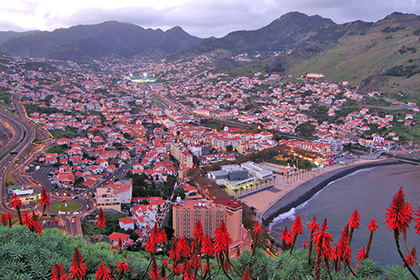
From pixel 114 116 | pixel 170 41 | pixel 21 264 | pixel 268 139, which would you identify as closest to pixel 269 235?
pixel 21 264

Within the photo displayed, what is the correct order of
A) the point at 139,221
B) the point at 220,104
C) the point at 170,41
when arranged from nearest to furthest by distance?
the point at 139,221 → the point at 220,104 → the point at 170,41

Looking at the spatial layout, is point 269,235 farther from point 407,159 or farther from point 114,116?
point 114,116

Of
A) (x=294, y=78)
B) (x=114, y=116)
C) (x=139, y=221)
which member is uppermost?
(x=294, y=78)

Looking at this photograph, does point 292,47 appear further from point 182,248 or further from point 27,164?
point 182,248

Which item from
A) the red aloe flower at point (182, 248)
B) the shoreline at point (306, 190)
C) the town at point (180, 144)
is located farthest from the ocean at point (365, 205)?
the red aloe flower at point (182, 248)

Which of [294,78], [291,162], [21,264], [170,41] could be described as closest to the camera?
[21,264]

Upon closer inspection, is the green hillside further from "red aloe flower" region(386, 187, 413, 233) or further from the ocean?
"red aloe flower" region(386, 187, 413, 233)

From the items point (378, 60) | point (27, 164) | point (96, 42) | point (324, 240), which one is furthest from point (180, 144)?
point (96, 42)

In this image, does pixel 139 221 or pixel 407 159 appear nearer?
pixel 139 221
